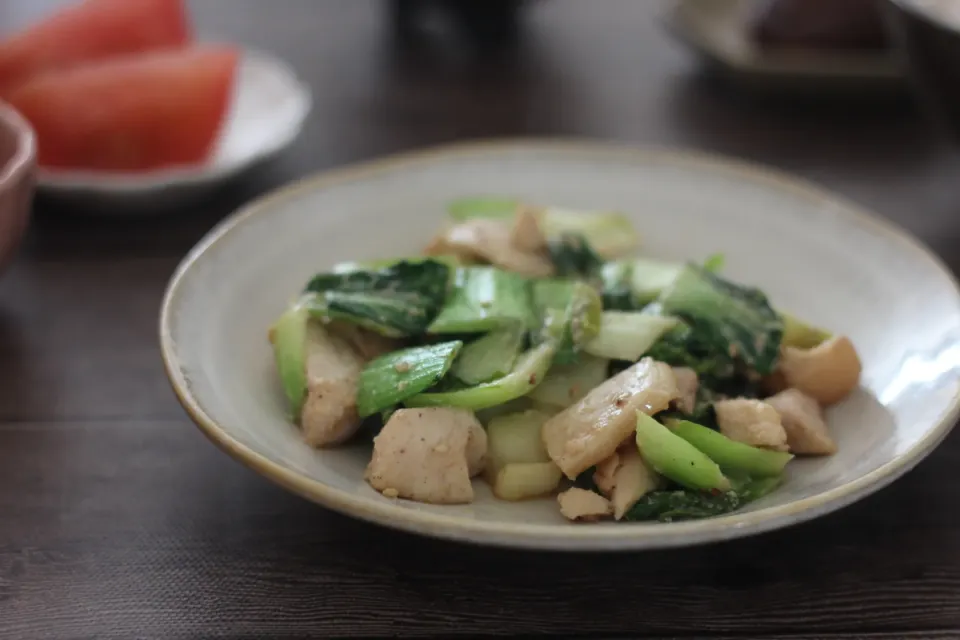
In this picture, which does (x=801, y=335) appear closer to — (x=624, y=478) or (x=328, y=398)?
(x=624, y=478)

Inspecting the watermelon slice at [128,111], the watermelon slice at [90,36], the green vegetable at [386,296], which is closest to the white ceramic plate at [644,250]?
the green vegetable at [386,296]

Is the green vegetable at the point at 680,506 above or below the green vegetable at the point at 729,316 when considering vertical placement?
below

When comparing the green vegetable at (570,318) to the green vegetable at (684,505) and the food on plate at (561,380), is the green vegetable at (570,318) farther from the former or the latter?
the green vegetable at (684,505)

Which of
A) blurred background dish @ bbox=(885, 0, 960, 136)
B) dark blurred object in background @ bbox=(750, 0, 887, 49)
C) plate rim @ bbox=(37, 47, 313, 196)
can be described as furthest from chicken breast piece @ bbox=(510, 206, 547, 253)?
dark blurred object in background @ bbox=(750, 0, 887, 49)

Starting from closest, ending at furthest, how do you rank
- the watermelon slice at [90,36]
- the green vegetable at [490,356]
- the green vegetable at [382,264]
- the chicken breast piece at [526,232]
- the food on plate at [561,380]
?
the food on plate at [561,380]
the green vegetable at [490,356]
the green vegetable at [382,264]
the chicken breast piece at [526,232]
the watermelon slice at [90,36]

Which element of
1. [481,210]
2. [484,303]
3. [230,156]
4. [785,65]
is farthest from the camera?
[785,65]

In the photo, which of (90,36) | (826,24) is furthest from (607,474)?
(826,24)

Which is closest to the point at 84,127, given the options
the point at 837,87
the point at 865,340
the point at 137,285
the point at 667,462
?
the point at 137,285

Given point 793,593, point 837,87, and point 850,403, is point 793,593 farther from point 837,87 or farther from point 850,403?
point 837,87
